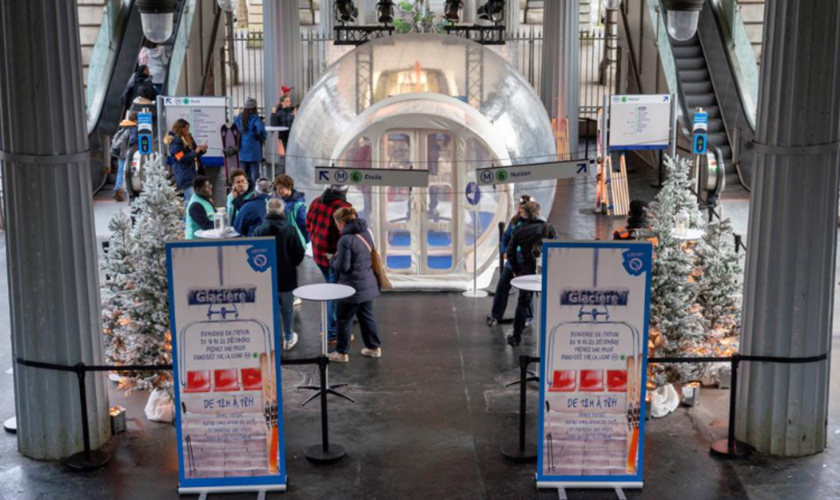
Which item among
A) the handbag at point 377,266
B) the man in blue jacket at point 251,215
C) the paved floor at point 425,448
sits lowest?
the paved floor at point 425,448

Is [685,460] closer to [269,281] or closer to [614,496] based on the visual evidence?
[614,496]

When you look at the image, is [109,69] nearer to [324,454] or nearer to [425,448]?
[324,454]

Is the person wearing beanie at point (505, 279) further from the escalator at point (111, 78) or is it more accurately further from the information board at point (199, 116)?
the escalator at point (111, 78)

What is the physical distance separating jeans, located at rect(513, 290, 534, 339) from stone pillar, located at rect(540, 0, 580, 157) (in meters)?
10.8

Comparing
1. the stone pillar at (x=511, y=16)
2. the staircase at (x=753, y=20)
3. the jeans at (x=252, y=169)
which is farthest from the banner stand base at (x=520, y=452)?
the stone pillar at (x=511, y=16)

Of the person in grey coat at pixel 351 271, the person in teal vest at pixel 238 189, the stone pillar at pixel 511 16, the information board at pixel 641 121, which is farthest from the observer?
the stone pillar at pixel 511 16

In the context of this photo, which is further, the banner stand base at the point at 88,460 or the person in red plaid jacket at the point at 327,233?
the person in red plaid jacket at the point at 327,233

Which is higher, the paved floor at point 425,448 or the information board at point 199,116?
the information board at point 199,116

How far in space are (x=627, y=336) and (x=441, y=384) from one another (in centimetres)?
312

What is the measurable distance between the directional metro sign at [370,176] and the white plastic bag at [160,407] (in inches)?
156

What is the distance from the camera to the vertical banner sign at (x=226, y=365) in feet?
30.3

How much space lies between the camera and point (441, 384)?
12.1m

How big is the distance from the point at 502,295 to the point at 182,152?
668 cm

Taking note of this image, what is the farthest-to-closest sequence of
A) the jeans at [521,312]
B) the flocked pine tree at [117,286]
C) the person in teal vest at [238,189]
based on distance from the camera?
1. the person in teal vest at [238,189]
2. the jeans at [521,312]
3. the flocked pine tree at [117,286]
